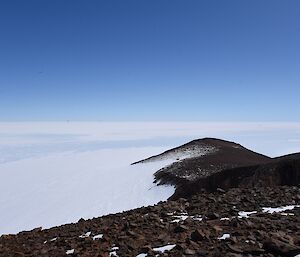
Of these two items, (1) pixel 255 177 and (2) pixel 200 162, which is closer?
(1) pixel 255 177

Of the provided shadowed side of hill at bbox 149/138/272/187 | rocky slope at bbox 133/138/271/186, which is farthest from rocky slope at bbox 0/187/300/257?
rocky slope at bbox 133/138/271/186

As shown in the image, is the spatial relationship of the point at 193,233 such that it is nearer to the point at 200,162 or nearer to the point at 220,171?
the point at 220,171

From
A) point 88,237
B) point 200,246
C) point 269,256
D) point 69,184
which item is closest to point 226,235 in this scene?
point 200,246

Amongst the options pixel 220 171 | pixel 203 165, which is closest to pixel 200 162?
pixel 203 165

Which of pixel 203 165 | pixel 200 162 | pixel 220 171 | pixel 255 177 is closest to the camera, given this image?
pixel 255 177

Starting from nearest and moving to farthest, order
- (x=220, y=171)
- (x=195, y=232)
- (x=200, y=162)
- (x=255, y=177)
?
(x=195, y=232) < (x=255, y=177) < (x=220, y=171) < (x=200, y=162)

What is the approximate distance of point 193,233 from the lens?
809 cm

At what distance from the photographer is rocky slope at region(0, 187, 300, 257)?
7059 millimetres

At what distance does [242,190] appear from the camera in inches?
578

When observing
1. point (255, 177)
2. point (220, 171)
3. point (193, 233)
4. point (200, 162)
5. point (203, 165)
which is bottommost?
point (193, 233)

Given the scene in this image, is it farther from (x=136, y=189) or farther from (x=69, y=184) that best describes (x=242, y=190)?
(x=69, y=184)

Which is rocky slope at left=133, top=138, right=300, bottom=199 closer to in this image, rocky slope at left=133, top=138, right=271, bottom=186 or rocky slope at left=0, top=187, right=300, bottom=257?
rocky slope at left=133, top=138, right=271, bottom=186

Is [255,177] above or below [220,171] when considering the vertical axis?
below

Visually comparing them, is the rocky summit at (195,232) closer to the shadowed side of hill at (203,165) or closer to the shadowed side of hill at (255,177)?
the shadowed side of hill at (255,177)
